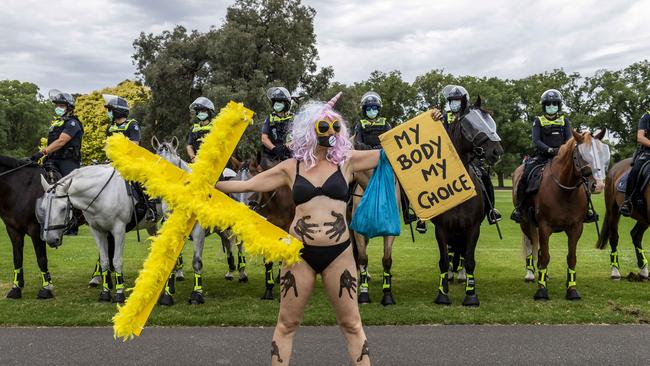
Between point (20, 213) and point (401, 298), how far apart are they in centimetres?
614

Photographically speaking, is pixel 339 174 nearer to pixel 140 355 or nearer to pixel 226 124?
pixel 226 124

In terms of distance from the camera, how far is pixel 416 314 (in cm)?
680

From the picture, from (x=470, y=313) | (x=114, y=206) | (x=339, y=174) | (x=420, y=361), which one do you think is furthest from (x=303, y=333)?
(x=114, y=206)

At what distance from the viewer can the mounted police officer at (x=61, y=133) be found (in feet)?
28.1

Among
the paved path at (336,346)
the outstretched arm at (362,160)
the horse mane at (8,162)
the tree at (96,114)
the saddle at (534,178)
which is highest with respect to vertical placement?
the tree at (96,114)

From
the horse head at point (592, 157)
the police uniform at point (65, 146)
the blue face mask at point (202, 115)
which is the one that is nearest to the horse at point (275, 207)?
the blue face mask at point (202, 115)

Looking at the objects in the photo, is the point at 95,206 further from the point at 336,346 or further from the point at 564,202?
the point at 564,202

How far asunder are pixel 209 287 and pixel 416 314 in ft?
13.0

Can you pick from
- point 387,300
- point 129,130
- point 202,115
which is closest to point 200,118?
point 202,115

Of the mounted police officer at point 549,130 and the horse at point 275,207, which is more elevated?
the mounted police officer at point 549,130

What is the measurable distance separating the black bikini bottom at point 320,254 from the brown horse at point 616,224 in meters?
7.56

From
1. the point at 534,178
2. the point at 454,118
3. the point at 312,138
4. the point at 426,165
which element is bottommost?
the point at 534,178

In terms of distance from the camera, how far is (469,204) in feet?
24.1

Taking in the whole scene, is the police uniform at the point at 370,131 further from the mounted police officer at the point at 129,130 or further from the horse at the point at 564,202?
the mounted police officer at the point at 129,130
